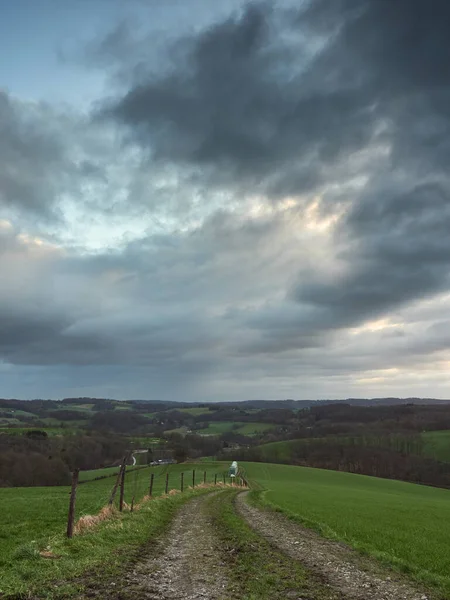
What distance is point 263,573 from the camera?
14.3 m

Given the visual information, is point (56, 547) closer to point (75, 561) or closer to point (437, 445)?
point (75, 561)

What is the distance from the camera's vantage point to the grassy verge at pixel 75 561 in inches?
448

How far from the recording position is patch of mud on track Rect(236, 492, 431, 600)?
13.5 metres

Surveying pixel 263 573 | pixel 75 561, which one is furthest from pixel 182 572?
pixel 75 561

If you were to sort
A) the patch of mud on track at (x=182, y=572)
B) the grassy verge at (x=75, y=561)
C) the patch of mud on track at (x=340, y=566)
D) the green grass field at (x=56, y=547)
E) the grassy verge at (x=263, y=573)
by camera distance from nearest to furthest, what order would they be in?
the grassy verge at (x=75, y=561) < the patch of mud on track at (x=182, y=572) < the green grass field at (x=56, y=547) < the grassy verge at (x=263, y=573) < the patch of mud on track at (x=340, y=566)

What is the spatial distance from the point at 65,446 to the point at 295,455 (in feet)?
283

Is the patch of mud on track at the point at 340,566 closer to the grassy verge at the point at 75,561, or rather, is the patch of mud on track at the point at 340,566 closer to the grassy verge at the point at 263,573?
the grassy verge at the point at 263,573

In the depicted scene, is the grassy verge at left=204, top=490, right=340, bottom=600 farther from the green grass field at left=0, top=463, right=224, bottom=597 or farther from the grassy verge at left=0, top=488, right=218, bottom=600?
the green grass field at left=0, top=463, right=224, bottom=597

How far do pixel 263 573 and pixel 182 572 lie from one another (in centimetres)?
269

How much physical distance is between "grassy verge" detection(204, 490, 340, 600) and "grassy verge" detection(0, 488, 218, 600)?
3.64 metres

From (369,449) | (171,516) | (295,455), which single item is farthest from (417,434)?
(171,516)

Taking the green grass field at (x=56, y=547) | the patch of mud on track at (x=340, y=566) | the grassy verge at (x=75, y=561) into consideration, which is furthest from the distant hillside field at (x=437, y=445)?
the grassy verge at (x=75, y=561)

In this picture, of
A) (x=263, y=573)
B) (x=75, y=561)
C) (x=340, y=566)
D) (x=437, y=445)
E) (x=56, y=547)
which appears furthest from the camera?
(x=437, y=445)

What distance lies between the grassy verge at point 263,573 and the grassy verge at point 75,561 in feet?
12.0
